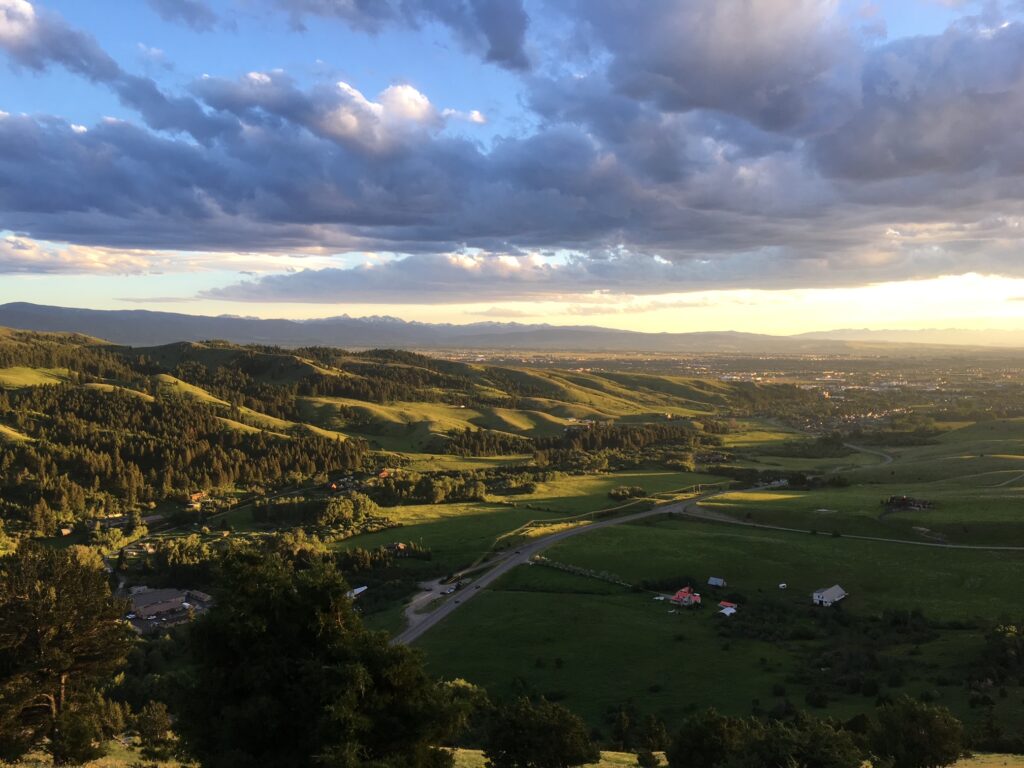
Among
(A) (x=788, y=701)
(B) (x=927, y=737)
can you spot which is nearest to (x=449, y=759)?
(B) (x=927, y=737)

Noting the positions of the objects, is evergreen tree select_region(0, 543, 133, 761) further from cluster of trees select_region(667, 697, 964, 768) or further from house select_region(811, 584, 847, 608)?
house select_region(811, 584, 847, 608)

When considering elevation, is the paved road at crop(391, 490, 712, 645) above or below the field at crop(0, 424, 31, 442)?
below

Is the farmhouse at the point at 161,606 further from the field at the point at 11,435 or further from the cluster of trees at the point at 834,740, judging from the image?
the field at the point at 11,435

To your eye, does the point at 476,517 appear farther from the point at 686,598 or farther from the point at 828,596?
the point at 828,596

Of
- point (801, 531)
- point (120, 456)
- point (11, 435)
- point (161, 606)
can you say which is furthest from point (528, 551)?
point (11, 435)

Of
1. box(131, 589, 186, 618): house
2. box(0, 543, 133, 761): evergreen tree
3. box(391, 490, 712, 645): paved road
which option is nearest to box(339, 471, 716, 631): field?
box(391, 490, 712, 645): paved road

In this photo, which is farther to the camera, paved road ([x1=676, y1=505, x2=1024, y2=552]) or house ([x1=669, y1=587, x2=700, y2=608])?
paved road ([x1=676, y1=505, x2=1024, y2=552])
